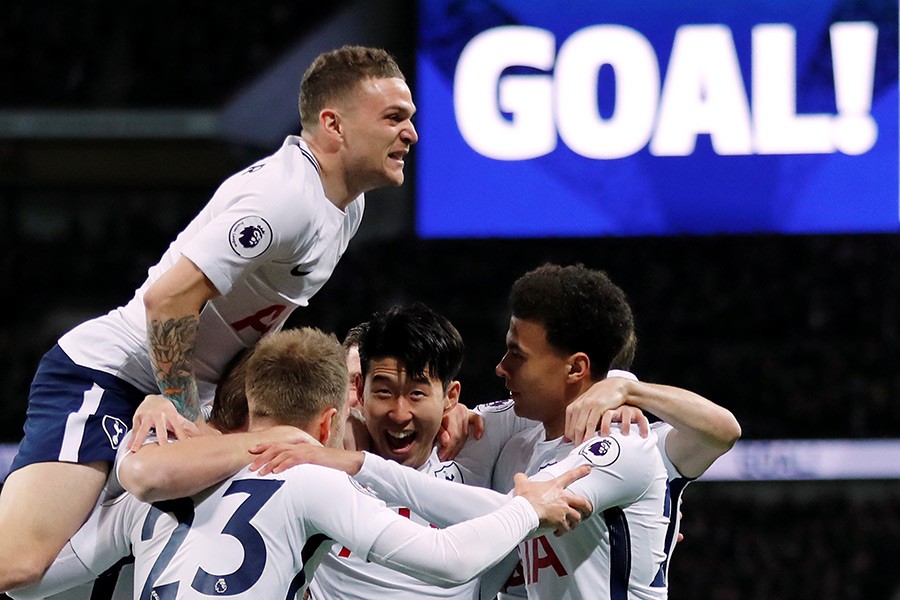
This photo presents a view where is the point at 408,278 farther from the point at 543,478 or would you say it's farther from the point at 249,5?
the point at 543,478

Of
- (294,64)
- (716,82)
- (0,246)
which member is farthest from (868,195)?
(0,246)

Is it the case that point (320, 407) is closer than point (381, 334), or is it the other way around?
point (320, 407)

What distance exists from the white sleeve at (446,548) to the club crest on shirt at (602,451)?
1.03ft

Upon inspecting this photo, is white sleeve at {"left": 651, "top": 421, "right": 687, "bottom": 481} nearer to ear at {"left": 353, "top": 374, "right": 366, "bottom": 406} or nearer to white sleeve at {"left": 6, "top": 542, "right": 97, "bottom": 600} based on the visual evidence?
ear at {"left": 353, "top": 374, "right": 366, "bottom": 406}

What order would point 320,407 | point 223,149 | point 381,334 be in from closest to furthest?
point 320,407
point 381,334
point 223,149

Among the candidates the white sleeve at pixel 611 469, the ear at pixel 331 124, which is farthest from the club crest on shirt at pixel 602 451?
the ear at pixel 331 124

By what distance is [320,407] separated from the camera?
112 inches

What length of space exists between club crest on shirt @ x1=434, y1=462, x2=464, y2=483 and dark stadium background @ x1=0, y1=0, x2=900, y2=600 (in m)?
8.78

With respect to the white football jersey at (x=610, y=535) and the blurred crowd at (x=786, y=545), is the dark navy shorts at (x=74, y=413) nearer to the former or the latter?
the white football jersey at (x=610, y=535)

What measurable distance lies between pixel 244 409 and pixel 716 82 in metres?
10.4

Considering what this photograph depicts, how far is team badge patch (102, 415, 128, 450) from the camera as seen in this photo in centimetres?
332

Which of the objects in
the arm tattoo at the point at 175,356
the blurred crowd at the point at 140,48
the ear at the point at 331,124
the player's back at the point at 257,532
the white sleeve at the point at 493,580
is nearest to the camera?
the player's back at the point at 257,532

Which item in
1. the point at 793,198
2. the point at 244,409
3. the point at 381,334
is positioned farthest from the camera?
the point at 793,198

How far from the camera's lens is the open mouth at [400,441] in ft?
11.4
